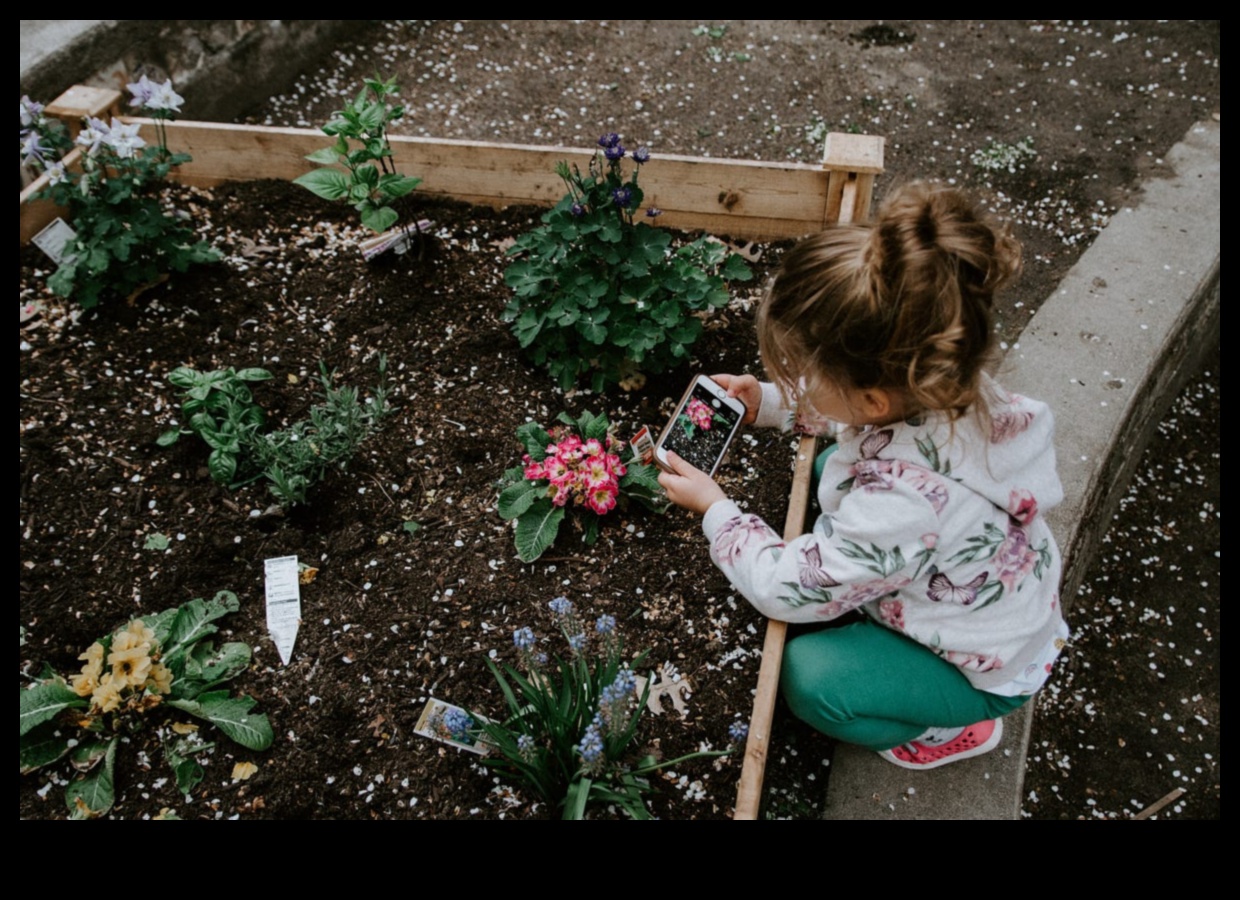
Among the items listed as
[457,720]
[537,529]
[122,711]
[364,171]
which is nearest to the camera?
[457,720]

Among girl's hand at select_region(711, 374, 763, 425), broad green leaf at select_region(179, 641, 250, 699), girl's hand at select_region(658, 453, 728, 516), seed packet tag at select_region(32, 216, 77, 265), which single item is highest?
seed packet tag at select_region(32, 216, 77, 265)

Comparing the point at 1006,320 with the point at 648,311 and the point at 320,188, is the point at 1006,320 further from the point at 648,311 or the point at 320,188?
the point at 320,188

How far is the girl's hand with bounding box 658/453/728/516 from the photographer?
1954mm

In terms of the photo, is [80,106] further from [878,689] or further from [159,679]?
[878,689]

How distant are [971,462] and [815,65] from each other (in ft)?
11.6


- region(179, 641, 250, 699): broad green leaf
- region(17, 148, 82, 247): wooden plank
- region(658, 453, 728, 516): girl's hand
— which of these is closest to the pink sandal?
region(658, 453, 728, 516): girl's hand

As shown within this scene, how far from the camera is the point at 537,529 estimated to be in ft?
7.00

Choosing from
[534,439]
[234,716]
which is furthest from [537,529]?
[234,716]

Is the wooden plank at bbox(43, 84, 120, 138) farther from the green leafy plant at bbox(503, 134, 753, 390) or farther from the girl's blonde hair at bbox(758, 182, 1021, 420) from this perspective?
the girl's blonde hair at bbox(758, 182, 1021, 420)

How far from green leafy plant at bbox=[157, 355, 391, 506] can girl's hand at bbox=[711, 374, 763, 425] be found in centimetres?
98

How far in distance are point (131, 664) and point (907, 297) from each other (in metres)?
1.75

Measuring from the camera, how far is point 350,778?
1875 mm
